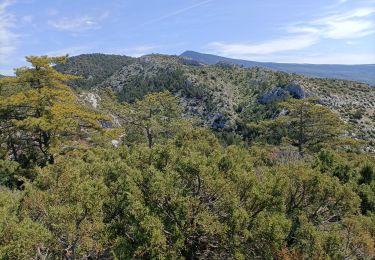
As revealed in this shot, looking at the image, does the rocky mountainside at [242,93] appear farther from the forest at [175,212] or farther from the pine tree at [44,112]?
the pine tree at [44,112]

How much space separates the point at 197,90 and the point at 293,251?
118m

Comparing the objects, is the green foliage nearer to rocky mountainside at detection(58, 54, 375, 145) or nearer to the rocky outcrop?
rocky mountainside at detection(58, 54, 375, 145)

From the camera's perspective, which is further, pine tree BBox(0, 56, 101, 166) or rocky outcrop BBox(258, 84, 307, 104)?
rocky outcrop BBox(258, 84, 307, 104)

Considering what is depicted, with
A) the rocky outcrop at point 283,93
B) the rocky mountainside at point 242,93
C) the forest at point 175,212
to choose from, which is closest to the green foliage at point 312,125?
the rocky mountainside at point 242,93

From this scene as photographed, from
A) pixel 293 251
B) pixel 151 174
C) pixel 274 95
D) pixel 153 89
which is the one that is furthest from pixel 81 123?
pixel 153 89

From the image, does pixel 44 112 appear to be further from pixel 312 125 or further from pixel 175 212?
pixel 312 125

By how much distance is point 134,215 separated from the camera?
56.0 ft

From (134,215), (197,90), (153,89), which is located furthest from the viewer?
(153,89)

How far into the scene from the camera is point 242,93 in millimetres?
132750

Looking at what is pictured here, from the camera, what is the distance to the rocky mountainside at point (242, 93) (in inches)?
4181

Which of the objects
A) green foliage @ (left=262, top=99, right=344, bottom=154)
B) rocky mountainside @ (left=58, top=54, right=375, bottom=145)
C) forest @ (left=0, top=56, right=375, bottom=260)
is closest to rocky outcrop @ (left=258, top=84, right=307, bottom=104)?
rocky mountainside @ (left=58, top=54, right=375, bottom=145)

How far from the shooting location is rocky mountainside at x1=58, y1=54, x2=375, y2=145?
106188mm

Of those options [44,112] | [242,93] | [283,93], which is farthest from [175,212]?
[242,93]

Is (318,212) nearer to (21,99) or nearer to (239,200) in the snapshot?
(239,200)
